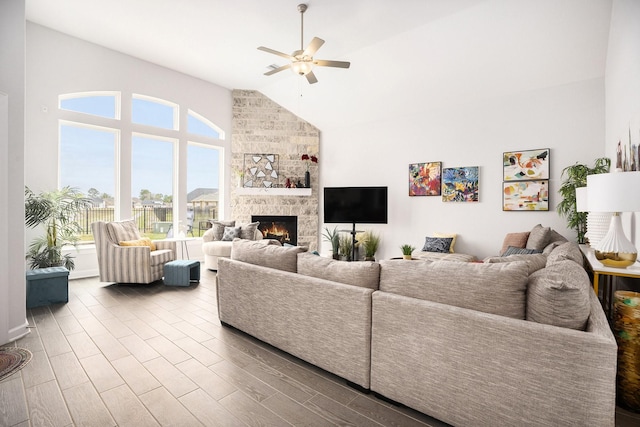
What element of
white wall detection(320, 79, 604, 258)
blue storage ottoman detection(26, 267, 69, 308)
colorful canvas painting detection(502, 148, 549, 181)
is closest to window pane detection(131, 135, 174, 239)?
blue storage ottoman detection(26, 267, 69, 308)

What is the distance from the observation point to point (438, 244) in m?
5.35

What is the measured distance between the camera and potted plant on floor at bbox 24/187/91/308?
368cm

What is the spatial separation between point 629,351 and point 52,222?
6.27 m

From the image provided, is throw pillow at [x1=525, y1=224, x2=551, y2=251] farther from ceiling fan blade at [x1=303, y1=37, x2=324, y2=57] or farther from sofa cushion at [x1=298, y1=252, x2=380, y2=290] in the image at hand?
ceiling fan blade at [x1=303, y1=37, x2=324, y2=57]

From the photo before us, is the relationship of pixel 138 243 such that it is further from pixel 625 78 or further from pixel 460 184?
pixel 625 78

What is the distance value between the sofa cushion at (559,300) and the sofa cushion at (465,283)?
6 centimetres

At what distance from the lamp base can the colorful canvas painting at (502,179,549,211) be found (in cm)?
243

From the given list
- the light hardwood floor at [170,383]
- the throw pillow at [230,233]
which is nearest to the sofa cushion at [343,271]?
the light hardwood floor at [170,383]

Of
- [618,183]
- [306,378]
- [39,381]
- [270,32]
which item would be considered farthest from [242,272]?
[270,32]

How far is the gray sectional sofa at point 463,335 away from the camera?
4.39 feet

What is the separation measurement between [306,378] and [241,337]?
2.97 feet

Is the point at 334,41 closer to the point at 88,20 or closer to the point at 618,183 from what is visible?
the point at 88,20

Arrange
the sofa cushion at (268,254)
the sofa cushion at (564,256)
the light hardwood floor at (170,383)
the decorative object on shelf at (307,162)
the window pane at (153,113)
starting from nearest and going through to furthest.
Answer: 1. the light hardwood floor at (170,383)
2. the sofa cushion at (564,256)
3. the sofa cushion at (268,254)
4. the window pane at (153,113)
5. the decorative object on shelf at (307,162)

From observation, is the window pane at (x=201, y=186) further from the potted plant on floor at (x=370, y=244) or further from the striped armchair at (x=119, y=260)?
the potted plant on floor at (x=370, y=244)
